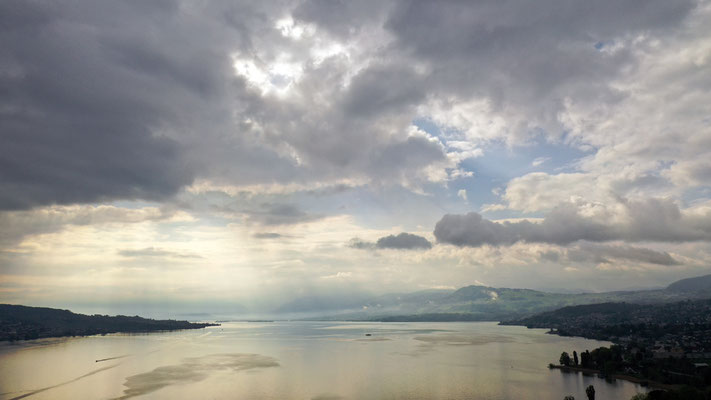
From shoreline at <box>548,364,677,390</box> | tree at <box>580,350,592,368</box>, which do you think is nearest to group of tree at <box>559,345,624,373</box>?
tree at <box>580,350,592,368</box>

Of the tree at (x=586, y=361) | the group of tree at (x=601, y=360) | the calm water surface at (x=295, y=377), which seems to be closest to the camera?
the calm water surface at (x=295, y=377)

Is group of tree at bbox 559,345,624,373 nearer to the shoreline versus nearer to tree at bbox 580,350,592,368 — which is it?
tree at bbox 580,350,592,368

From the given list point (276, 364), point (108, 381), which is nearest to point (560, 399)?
point (276, 364)

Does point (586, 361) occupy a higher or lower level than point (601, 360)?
lower

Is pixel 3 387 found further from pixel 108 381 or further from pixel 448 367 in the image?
pixel 448 367

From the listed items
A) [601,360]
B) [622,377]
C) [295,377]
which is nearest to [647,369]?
[622,377]

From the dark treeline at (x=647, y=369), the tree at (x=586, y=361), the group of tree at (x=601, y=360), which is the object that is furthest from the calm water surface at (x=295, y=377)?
the tree at (x=586, y=361)

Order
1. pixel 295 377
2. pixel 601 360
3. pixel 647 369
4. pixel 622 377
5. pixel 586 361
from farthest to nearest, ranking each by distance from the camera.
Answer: pixel 586 361 < pixel 601 360 < pixel 295 377 < pixel 647 369 < pixel 622 377

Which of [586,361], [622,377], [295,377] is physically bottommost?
[622,377]

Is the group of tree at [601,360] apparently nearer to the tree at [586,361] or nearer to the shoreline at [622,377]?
the tree at [586,361]

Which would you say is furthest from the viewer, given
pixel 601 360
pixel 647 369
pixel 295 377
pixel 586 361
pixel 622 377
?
pixel 586 361

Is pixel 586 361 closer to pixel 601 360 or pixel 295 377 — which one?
pixel 601 360
